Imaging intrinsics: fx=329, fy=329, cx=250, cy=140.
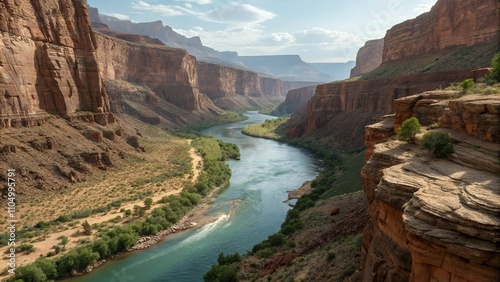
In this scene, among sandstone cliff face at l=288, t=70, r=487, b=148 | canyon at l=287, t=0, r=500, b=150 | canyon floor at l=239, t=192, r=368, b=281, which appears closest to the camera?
canyon floor at l=239, t=192, r=368, b=281

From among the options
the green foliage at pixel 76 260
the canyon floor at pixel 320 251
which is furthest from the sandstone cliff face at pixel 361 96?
the green foliage at pixel 76 260

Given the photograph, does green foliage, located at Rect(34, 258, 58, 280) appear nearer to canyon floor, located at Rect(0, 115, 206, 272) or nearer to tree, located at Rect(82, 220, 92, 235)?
canyon floor, located at Rect(0, 115, 206, 272)

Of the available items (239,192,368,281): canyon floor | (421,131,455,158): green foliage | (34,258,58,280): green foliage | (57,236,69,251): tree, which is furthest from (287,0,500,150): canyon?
(34,258,58,280): green foliage

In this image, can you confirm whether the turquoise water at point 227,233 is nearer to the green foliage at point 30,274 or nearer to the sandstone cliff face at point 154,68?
the green foliage at point 30,274

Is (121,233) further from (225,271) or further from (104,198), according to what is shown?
(225,271)

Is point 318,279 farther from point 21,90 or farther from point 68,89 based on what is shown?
point 68,89

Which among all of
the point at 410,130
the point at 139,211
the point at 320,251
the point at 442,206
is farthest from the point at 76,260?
the point at 442,206
